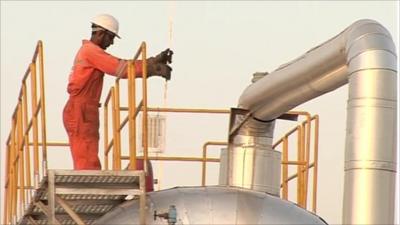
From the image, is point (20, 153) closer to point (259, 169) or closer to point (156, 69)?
point (156, 69)

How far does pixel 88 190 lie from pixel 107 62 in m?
1.82

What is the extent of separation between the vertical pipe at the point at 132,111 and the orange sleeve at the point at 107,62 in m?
0.30

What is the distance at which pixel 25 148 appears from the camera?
1844 centimetres

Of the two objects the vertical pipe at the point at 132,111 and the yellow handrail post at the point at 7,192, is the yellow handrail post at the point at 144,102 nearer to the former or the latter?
the vertical pipe at the point at 132,111

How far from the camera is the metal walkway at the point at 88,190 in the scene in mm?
15352

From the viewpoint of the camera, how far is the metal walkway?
15.4 meters

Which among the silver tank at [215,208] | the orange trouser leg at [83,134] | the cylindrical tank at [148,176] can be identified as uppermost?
the orange trouser leg at [83,134]

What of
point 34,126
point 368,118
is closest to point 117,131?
point 34,126

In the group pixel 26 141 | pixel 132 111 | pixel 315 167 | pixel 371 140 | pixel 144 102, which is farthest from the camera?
pixel 315 167

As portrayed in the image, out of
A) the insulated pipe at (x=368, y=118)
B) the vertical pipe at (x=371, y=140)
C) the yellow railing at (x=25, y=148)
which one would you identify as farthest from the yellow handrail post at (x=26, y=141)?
the vertical pipe at (x=371, y=140)

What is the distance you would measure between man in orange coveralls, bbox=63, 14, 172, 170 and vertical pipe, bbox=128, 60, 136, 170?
0.46 meters

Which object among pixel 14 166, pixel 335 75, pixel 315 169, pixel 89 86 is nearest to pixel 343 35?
pixel 335 75

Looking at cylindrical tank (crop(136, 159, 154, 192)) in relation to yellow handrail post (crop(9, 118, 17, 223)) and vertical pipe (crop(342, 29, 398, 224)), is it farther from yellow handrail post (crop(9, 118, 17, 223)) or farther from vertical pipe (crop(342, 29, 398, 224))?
vertical pipe (crop(342, 29, 398, 224))

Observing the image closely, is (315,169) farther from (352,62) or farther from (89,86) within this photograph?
(352,62)
